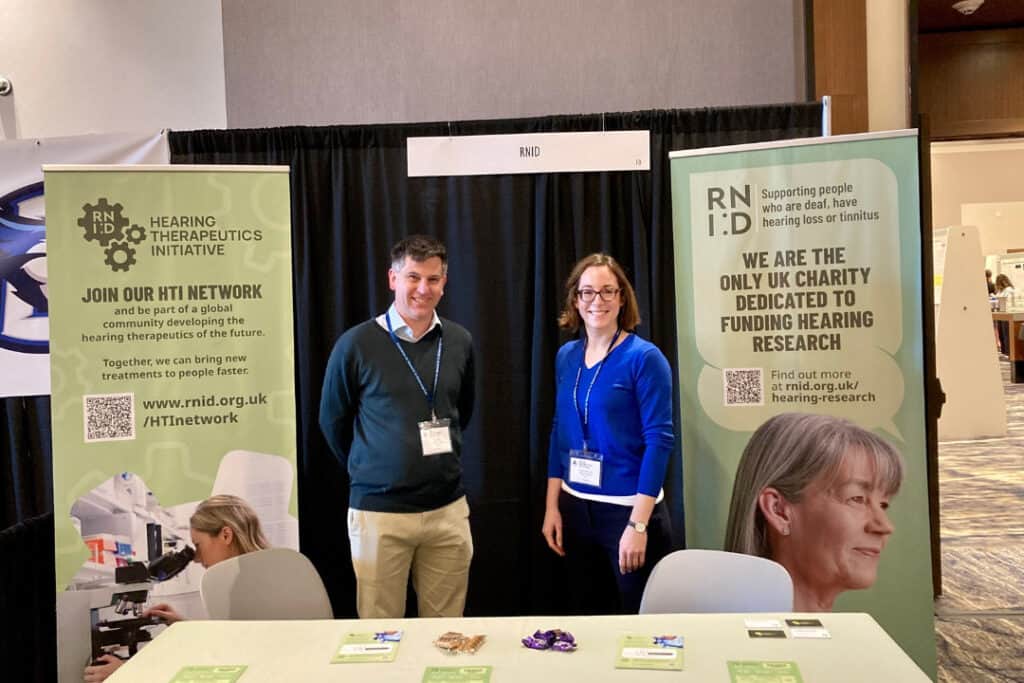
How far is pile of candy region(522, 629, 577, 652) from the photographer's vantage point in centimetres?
187

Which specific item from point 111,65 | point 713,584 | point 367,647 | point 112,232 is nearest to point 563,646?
point 367,647

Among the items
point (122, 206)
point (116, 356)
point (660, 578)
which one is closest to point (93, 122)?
point (122, 206)

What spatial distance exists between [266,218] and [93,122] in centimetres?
152

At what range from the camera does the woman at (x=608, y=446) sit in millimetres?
3016

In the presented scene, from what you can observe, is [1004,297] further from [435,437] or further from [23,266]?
[23,266]

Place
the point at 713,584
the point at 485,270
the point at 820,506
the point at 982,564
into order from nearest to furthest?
the point at 713,584, the point at 820,506, the point at 485,270, the point at 982,564

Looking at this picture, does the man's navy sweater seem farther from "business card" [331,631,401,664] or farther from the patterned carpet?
the patterned carpet

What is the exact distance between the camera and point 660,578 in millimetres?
2342

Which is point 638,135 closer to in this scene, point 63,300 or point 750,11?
point 750,11

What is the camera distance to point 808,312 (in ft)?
9.87

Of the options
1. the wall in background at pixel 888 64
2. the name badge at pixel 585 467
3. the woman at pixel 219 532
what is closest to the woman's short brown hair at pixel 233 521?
the woman at pixel 219 532

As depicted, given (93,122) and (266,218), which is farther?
(93,122)

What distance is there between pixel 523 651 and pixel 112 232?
2090mm

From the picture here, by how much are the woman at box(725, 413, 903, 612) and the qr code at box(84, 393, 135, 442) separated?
2135 millimetres
